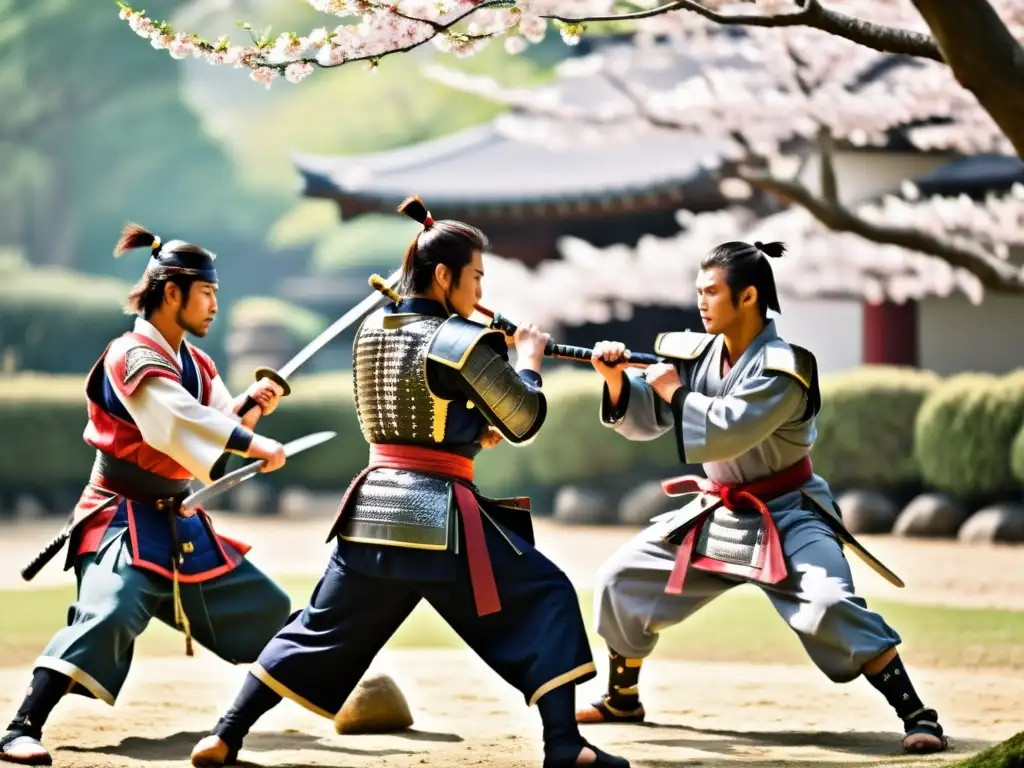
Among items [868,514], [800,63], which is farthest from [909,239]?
[868,514]

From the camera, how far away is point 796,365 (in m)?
4.38

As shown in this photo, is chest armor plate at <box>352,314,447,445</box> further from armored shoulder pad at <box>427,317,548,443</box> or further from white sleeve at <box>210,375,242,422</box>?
white sleeve at <box>210,375,242,422</box>

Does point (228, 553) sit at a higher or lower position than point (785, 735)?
higher

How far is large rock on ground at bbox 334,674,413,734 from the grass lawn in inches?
87.1

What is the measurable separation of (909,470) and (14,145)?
23527 mm

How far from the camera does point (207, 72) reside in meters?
36.1

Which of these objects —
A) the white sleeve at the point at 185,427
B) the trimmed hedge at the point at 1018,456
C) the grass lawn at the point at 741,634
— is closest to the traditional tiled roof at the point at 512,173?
the trimmed hedge at the point at 1018,456

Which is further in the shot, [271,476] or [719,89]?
[271,476]

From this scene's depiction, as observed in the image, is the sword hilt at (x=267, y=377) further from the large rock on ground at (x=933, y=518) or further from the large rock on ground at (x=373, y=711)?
the large rock on ground at (x=933, y=518)

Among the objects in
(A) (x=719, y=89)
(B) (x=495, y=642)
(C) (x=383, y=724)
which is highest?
(A) (x=719, y=89)

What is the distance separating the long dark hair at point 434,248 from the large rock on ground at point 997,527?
29.9ft

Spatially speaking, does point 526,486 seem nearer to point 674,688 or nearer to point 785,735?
point 674,688

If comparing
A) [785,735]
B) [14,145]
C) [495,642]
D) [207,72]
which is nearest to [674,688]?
[785,735]

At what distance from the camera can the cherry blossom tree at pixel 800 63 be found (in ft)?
12.3
